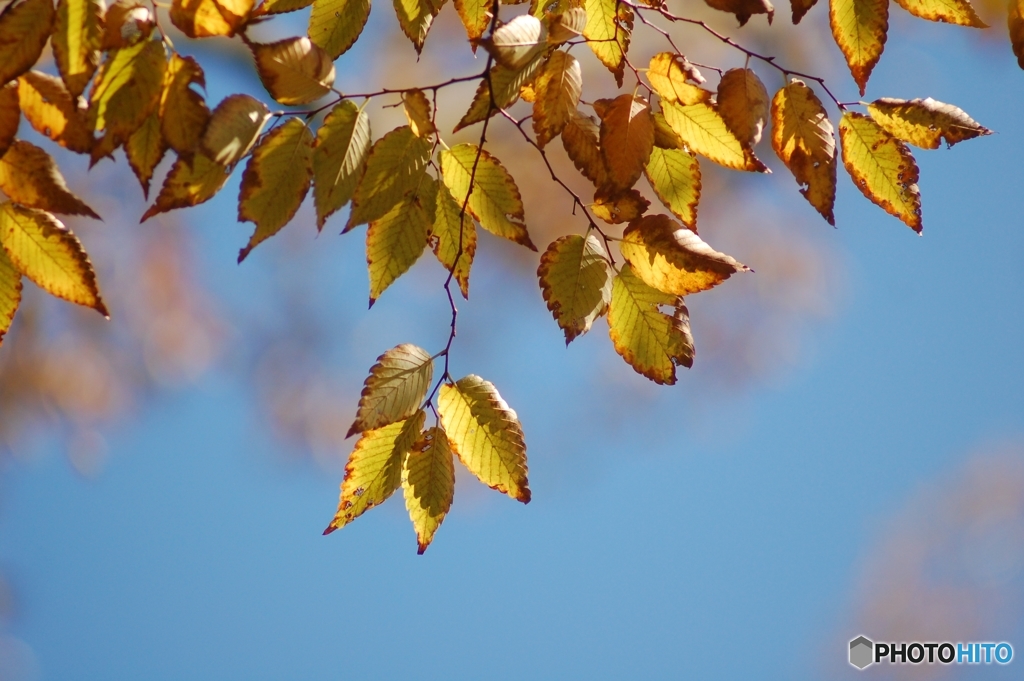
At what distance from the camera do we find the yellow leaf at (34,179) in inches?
29.1

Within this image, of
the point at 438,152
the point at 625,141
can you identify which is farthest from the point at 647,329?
the point at 438,152

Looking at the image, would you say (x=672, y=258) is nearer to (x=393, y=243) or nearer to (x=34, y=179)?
(x=393, y=243)

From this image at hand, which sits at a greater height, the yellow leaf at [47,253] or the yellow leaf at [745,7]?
the yellow leaf at [745,7]

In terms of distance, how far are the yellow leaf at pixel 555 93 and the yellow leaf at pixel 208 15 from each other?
0.30 meters

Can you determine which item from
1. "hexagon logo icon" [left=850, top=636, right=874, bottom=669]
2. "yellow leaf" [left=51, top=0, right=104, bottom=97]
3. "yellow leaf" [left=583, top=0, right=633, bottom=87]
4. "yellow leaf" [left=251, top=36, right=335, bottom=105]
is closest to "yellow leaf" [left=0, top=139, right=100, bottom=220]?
"yellow leaf" [left=51, top=0, right=104, bottom=97]

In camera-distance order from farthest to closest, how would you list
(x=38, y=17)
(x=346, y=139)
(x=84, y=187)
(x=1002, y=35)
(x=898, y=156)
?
(x=84, y=187) < (x=1002, y=35) < (x=898, y=156) < (x=346, y=139) < (x=38, y=17)

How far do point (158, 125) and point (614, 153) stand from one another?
17.2 inches

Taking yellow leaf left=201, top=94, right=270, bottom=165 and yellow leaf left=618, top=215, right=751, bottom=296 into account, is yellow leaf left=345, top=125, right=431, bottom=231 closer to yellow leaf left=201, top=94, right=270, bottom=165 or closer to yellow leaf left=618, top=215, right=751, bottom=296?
yellow leaf left=201, top=94, right=270, bottom=165

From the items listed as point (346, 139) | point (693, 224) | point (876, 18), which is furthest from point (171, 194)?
point (876, 18)

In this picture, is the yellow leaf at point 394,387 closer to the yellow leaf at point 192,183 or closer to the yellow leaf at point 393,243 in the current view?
the yellow leaf at point 393,243

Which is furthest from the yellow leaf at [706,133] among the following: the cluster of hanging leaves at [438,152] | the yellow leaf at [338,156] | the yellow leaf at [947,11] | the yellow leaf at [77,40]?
the yellow leaf at [77,40]

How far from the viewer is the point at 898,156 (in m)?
0.87

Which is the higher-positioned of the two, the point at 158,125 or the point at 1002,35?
the point at 158,125

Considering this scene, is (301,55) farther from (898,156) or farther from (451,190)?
(898,156)
